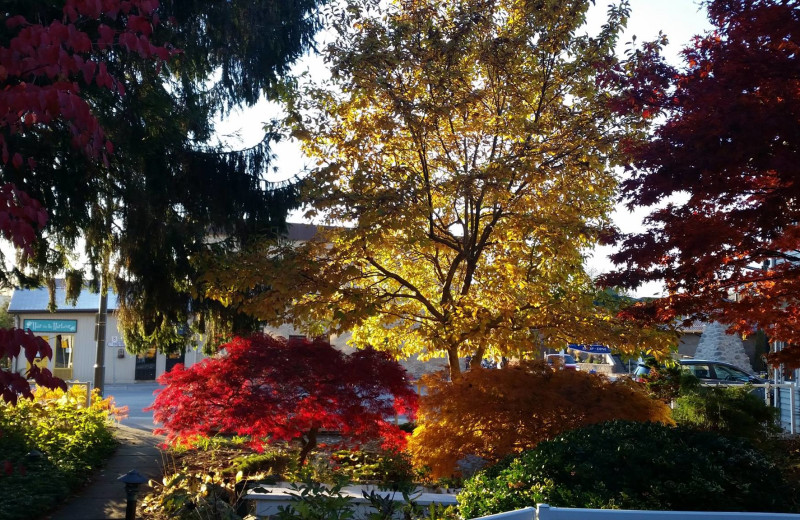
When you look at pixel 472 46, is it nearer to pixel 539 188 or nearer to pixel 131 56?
pixel 539 188

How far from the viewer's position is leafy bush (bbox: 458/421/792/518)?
5.41 metres

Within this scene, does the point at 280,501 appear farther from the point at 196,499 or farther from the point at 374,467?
the point at 374,467

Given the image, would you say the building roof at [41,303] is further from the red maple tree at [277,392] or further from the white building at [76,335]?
the red maple tree at [277,392]

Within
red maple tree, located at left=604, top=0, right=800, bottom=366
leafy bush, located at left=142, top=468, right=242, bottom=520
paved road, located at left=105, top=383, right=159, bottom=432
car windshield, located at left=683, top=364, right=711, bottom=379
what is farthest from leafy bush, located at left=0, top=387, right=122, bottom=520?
car windshield, located at left=683, top=364, right=711, bottom=379

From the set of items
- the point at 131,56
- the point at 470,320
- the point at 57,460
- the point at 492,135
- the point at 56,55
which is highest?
the point at 131,56

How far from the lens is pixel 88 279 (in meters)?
14.7

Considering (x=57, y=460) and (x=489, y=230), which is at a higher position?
(x=489, y=230)

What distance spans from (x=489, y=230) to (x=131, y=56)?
5.60m

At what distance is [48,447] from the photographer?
11.3 metres

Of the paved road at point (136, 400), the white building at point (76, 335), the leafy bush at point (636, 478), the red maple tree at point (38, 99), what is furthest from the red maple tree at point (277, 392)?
the white building at point (76, 335)

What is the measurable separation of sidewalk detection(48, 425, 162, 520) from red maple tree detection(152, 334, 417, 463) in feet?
4.04

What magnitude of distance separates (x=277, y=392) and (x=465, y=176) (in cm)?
362

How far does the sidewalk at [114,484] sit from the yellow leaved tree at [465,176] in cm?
301

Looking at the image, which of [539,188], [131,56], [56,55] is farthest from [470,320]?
[56,55]
